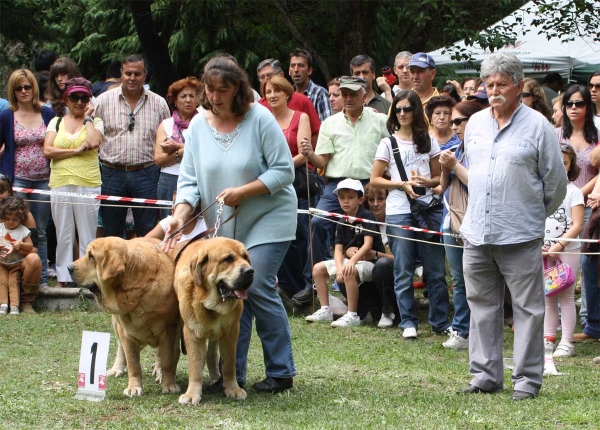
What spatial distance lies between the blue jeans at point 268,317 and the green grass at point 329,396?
0.21 metres

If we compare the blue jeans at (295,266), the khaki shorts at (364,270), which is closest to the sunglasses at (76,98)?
the blue jeans at (295,266)

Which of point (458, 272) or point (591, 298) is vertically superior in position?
point (458, 272)

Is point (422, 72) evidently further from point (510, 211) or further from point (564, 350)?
point (510, 211)

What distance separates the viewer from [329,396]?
6.35 meters

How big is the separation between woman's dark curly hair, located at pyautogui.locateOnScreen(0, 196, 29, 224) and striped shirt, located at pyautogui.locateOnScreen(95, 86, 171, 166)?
1051mm

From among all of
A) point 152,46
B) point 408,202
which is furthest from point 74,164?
point 152,46

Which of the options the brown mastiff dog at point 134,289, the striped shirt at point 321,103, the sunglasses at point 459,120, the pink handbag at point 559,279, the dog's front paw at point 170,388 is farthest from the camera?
the striped shirt at point 321,103

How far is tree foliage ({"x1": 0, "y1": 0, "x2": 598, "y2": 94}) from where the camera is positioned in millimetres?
15445

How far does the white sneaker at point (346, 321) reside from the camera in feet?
32.4

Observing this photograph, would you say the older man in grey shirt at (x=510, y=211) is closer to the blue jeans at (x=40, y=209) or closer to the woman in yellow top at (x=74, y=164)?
A: the woman in yellow top at (x=74, y=164)

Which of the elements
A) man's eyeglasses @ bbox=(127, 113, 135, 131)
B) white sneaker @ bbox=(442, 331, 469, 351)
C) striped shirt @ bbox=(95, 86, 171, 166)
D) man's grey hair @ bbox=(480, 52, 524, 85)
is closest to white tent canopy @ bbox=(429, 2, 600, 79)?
striped shirt @ bbox=(95, 86, 171, 166)

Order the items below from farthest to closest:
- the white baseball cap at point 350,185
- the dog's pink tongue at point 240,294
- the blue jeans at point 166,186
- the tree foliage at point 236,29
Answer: the tree foliage at point 236,29
the blue jeans at point 166,186
the white baseball cap at point 350,185
the dog's pink tongue at point 240,294

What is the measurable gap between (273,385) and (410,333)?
10.2 ft

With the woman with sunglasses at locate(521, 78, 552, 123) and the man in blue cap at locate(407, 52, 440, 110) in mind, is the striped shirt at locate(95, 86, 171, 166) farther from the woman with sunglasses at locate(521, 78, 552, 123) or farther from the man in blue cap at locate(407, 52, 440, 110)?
the woman with sunglasses at locate(521, 78, 552, 123)
